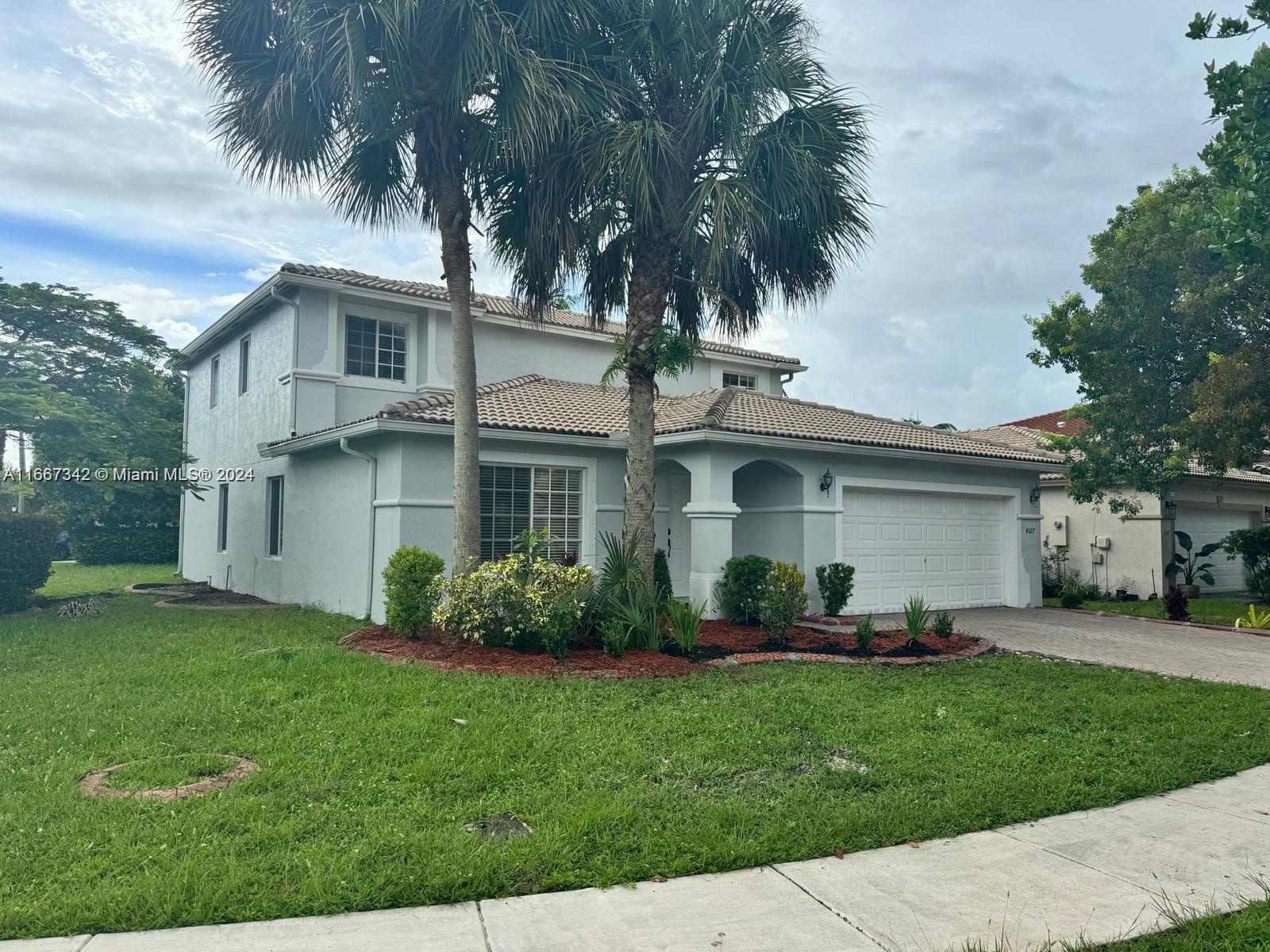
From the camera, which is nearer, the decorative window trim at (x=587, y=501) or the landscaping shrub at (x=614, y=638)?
the landscaping shrub at (x=614, y=638)

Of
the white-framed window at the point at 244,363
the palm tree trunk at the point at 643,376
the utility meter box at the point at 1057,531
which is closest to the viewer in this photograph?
the palm tree trunk at the point at 643,376

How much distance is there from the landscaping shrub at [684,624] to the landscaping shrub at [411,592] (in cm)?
302

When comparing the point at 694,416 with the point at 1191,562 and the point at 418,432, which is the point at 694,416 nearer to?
the point at 418,432

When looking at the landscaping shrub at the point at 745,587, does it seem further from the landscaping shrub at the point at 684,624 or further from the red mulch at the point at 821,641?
the landscaping shrub at the point at 684,624

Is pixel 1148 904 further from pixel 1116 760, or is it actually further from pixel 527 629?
pixel 527 629

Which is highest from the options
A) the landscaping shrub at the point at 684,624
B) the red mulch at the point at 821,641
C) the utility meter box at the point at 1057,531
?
the utility meter box at the point at 1057,531

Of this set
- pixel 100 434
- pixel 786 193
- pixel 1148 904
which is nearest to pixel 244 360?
pixel 100 434

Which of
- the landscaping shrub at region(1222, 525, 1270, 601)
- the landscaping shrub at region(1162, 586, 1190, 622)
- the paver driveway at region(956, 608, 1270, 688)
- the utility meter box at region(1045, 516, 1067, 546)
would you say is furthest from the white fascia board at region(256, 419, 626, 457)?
the landscaping shrub at region(1222, 525, 1270, 601)

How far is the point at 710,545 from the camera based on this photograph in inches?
528

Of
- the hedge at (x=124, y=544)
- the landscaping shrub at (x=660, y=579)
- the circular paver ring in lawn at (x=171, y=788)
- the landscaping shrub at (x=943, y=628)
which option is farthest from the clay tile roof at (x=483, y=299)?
the hedge at (x=124, y=544)

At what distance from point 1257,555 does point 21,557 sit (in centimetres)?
2513

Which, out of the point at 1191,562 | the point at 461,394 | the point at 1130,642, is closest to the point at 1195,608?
the point at 1191,562

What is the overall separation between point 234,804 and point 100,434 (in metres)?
11.7

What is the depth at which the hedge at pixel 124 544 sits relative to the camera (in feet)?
92.4
